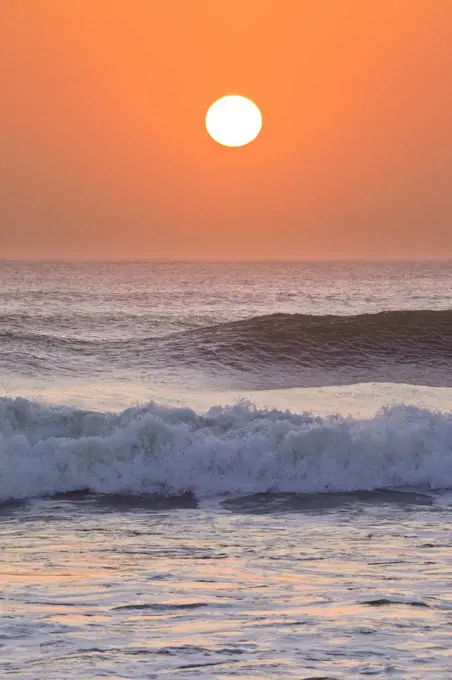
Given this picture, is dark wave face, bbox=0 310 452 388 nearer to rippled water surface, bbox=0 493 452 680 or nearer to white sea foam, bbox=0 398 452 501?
white sea foam, bbox=0 398 452 501

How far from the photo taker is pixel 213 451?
1393 centimetres

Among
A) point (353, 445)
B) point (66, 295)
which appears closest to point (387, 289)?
point (66, 295)

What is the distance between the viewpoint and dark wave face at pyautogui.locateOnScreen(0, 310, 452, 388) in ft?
79.8

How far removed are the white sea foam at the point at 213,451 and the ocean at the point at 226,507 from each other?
3 centimetres

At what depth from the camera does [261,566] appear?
28.4 ft

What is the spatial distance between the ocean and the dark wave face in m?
0.10

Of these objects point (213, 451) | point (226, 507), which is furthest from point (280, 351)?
point (226, 507)

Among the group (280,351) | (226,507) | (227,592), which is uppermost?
(280,351)

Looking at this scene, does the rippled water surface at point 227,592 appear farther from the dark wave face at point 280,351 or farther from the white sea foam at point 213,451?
the dark wave face at point 280,351

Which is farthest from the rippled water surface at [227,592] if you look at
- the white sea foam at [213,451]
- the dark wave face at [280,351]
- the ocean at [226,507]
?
the dark wave face at [280,351]

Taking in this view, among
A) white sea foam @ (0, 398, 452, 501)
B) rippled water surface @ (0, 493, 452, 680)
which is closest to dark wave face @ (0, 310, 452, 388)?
white sea foam @ (0, 398, 452, 501)

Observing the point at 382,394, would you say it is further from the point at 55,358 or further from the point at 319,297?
the point at 319,297

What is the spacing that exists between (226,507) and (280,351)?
50.4 feet

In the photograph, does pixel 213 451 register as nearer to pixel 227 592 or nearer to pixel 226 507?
pixel 226 507
